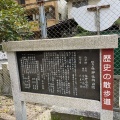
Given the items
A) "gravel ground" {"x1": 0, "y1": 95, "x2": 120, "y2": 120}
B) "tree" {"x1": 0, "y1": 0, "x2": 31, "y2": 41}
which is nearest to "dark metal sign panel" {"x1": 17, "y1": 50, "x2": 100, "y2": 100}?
"tree" {"x1": 0, "y1": 0, "x2": 31, "y2": 41}

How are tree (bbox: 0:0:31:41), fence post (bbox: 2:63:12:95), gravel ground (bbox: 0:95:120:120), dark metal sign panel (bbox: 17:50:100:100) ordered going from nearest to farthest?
dark metal sign panel (bbox: 17:50:100:100)
tree (bbox: 0:0:31:41)
gravel ground (bbox: 0:95:120:120)
fence post (bbox: 2:63:12:95)

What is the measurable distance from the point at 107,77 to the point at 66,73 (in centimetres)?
63

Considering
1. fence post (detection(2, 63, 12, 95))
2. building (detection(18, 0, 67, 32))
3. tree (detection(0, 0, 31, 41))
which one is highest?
building (detection(18, 0, 67, 32))

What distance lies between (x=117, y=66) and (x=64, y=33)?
1.61 m

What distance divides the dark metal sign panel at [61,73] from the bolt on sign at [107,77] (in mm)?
91

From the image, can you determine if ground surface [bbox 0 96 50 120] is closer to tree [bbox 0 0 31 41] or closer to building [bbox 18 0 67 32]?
tree [bbox 0 0 31 41]

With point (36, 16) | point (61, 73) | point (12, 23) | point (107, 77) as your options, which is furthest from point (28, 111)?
point (36, 16)

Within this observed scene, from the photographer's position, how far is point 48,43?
8.30 feet

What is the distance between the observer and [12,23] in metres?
Result: 3.02

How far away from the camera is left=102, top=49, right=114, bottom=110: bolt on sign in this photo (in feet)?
7.25

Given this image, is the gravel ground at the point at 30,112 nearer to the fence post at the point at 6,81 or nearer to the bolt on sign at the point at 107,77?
the fence post at the point at 6,81

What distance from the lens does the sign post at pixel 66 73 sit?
2.28m

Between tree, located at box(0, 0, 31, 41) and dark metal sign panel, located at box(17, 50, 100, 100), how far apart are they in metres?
0.46

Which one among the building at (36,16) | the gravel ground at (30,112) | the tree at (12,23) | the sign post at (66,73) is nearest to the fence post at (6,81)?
the gravel ground at (30,112)
